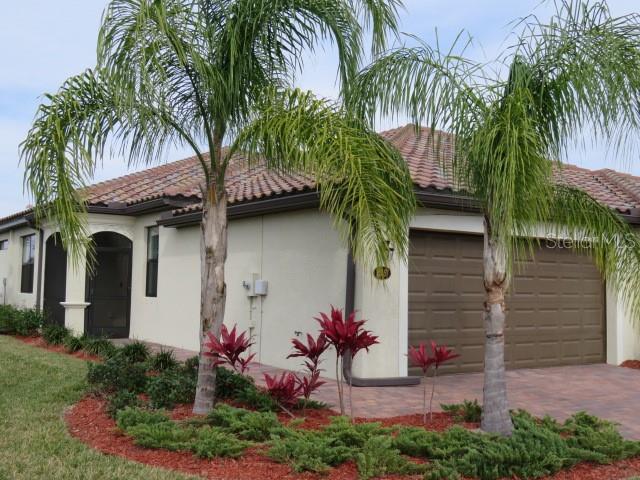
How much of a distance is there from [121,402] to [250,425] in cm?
186

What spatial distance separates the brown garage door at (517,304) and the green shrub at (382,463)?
4832 millimetres

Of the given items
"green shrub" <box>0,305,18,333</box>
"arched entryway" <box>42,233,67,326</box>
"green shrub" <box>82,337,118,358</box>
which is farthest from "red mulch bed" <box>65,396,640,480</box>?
"arched entryway" <box>42,233,67,326</box>

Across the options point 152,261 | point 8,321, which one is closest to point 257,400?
point 152,261

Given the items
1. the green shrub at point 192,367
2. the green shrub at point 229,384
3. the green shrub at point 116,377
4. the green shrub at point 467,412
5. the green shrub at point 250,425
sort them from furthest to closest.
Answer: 1. the green shrub at point 192,367
2. the green shrub at point 116,377
3. the green shrub at point 229,384
4. the green shrub at point 467,412
5. the green shrub at point 250,425

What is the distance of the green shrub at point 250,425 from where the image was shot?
620 cm

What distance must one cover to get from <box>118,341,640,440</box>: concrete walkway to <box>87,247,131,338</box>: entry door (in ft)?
20.2

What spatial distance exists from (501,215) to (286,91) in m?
2.48

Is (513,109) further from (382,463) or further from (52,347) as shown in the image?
(52,347)

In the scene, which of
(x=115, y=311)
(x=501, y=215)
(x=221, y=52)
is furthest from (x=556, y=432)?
(x=115, y=311)

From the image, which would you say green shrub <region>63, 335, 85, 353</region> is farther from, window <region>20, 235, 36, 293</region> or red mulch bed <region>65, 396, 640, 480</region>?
red mulch bed <region>65, 396, 640, 480</region>

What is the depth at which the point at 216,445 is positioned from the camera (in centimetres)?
570

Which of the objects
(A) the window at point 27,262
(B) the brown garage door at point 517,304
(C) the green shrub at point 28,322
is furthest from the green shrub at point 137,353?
(A) the window at point 27,262

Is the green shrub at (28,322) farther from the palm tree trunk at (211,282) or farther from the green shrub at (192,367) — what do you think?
the palm tree trunk at (211,282)

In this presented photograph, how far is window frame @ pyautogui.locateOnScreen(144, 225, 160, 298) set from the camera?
15.4m
